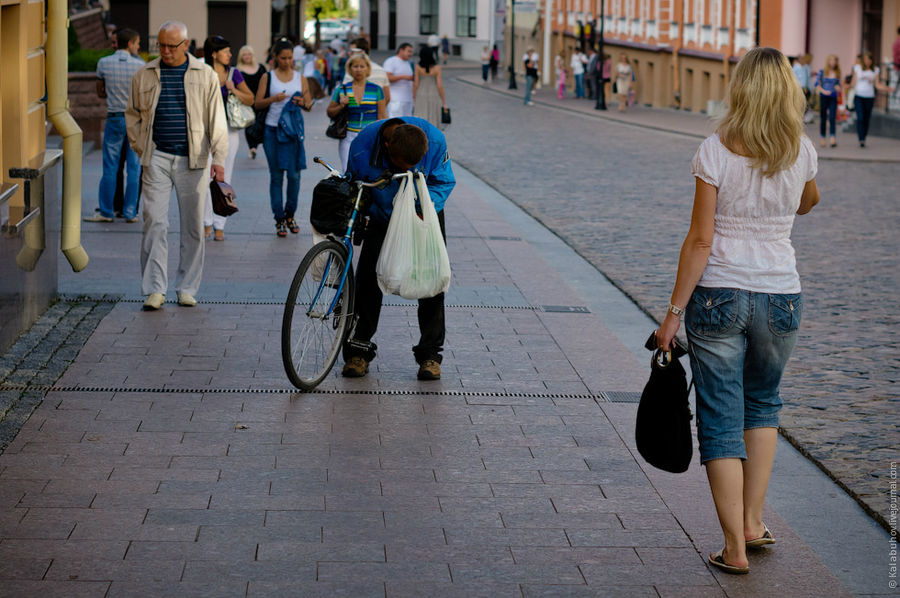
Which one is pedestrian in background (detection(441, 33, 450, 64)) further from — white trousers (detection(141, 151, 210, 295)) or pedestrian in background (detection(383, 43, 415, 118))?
white trousers (detection(141, 151, 210, 295))

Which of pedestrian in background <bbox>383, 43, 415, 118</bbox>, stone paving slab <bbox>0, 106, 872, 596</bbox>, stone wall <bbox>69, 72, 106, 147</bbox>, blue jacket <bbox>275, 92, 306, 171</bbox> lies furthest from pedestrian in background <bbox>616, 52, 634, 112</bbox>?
stone paving slab <bbox>0, 106, 872, 596</bbox>

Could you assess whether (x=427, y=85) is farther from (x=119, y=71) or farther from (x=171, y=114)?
(x=171, y=114)

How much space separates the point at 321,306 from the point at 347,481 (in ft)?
6.23

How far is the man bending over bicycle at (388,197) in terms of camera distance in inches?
288

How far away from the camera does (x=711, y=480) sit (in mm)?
4938

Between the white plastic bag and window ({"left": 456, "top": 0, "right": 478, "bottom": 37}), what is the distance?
288 feet

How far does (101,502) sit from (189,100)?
180 inches

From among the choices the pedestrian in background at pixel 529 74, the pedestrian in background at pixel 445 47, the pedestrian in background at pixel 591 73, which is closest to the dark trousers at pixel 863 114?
the pedestrian in background at pixel 529 74

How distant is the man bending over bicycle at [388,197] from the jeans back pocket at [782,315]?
9.20ft

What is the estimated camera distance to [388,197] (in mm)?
7539

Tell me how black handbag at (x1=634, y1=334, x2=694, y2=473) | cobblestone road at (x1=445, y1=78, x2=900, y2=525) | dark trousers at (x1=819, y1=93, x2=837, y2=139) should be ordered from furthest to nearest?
dark trousers at (x1=819, y1=93, x2=837, y2=139), cobblestone road at (x1=445, y1=78, x2=900, y2=525), black handbag at (x1=634, y1=334, x2=694, y2=473)

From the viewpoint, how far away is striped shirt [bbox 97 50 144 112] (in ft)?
45.2

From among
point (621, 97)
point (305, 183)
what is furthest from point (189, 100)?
point (621, 97)

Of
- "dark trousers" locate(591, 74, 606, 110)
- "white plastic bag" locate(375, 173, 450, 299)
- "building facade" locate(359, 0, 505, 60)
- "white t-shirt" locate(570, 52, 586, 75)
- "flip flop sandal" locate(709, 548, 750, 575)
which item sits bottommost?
"flip flop sandal" locate(709, 548, 750, 575)
